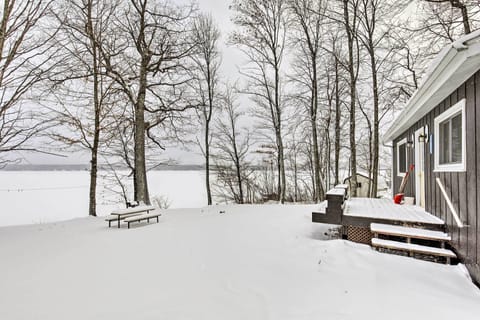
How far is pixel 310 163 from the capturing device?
52.6 ft

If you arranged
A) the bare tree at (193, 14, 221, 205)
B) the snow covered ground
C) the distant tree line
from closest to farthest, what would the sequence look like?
the snow covered ground < the distant tree line < the bare tree at (193, 14, 221, 205)

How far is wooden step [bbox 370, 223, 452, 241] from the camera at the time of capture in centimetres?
340

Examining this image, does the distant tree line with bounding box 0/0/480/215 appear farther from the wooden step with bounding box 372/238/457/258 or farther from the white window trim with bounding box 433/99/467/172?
the wooden step with bounding box 372/238/457/258

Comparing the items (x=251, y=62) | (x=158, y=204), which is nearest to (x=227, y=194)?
(x=158, y=204)

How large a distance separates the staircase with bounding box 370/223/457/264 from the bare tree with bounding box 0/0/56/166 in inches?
245

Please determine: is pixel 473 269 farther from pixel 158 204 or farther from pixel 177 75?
pixel 158 204

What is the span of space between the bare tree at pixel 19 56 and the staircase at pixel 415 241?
20.4 feet

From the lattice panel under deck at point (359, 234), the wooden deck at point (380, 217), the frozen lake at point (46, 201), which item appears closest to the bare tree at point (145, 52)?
the frozen lake at point (46, 201)

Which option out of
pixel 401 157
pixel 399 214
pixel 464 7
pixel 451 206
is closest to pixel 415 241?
pixel 399 214

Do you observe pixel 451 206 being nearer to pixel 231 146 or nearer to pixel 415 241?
pixel 415 241

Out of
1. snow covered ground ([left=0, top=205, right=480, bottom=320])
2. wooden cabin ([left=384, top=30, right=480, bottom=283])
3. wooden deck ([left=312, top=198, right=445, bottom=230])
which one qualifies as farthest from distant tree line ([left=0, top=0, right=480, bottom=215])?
wooden deck ([left=312, top=198, right=445, bottom=230])

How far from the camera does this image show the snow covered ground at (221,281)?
216cm

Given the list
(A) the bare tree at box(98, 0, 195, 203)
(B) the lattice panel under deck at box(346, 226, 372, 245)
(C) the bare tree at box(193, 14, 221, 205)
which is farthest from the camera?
(C) the bare tree at box(193, 14, 221, 205)

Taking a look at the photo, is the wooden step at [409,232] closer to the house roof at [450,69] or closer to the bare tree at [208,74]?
the house roof at [450,69]
